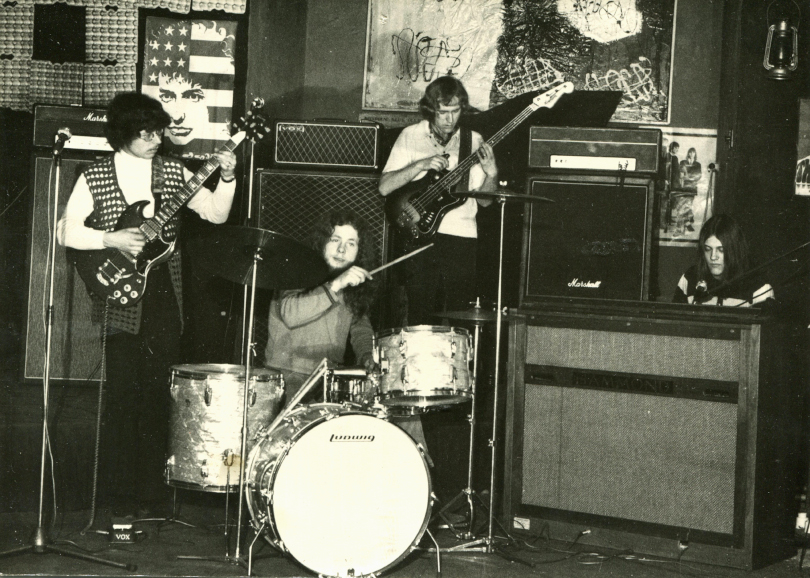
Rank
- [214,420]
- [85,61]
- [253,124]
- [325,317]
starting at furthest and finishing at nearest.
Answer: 1. [85,61]
2. [325,317]
3. [253,124]
4. [214,420]

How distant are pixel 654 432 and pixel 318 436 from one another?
1416 mm

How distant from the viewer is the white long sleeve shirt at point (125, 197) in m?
4.28

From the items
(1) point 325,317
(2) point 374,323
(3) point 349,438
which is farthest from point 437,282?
(3) point 349,438

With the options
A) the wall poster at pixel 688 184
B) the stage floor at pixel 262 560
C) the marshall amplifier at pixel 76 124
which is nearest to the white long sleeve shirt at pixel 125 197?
the marshall amplifier at pixel 76 124

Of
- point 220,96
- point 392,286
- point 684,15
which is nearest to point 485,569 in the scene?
point 392,286

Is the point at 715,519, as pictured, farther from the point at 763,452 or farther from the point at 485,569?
the point at 485,569

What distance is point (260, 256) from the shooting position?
382cm

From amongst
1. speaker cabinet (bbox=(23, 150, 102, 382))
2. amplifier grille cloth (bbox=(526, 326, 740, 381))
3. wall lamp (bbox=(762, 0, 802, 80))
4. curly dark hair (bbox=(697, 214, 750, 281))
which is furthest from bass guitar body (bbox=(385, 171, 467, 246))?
wall lamp (bbox=(762, 0, 802, 80))

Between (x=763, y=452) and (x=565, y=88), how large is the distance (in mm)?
1913

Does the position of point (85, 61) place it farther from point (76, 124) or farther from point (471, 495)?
point (471, 495)

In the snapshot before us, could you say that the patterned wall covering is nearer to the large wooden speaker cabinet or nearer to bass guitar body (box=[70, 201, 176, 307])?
bass guitar body (box=[70, 201, 176, 307])

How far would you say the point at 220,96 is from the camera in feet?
16.0

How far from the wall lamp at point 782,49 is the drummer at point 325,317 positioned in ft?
7.71

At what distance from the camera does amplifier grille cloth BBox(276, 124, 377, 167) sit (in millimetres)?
4762
